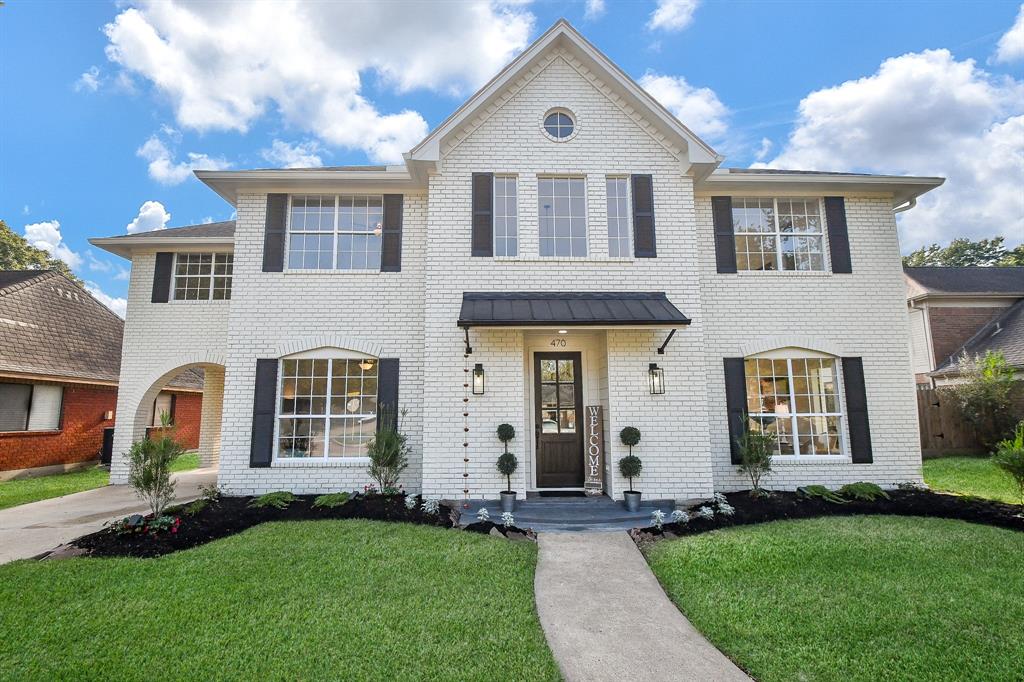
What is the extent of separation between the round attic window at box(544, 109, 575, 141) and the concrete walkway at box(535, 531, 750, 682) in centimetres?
693

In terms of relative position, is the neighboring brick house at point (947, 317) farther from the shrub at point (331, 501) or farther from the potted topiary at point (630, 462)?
the shrub at point (331, 501)

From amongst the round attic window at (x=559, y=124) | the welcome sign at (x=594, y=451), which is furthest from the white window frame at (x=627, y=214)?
the welcome sign at (x=594, y=451)

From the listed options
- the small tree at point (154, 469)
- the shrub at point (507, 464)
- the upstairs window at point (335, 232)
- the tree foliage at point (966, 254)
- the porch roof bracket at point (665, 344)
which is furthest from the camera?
the tree foliage at point (966, 254)

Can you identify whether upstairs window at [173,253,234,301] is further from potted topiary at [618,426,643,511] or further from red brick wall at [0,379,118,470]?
potted topiary at [618,426,643,511]

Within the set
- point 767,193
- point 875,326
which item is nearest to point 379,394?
point 767,193

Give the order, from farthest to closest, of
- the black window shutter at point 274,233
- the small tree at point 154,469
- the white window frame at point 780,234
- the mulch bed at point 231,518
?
the white window frame at point 780,234 < the black window shutter at point 274,233 < the small tree at point 154,469 < the mulch bed at point 231,518

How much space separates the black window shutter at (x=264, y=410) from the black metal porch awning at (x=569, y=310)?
3.79 meters

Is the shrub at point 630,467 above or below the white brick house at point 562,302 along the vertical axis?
below

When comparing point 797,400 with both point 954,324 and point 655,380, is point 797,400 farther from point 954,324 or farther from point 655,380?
point 954,324

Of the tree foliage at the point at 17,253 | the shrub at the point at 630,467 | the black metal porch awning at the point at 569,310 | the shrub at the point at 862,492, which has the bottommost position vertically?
the shrub at the point at 862,492

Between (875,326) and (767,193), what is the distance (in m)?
3.28

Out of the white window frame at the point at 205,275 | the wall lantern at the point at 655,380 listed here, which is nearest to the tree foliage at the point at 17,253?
the white window frame at the point at 205,275

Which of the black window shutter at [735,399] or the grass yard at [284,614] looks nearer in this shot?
the grass yard at [284,614]

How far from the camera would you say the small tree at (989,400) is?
12594 mm
